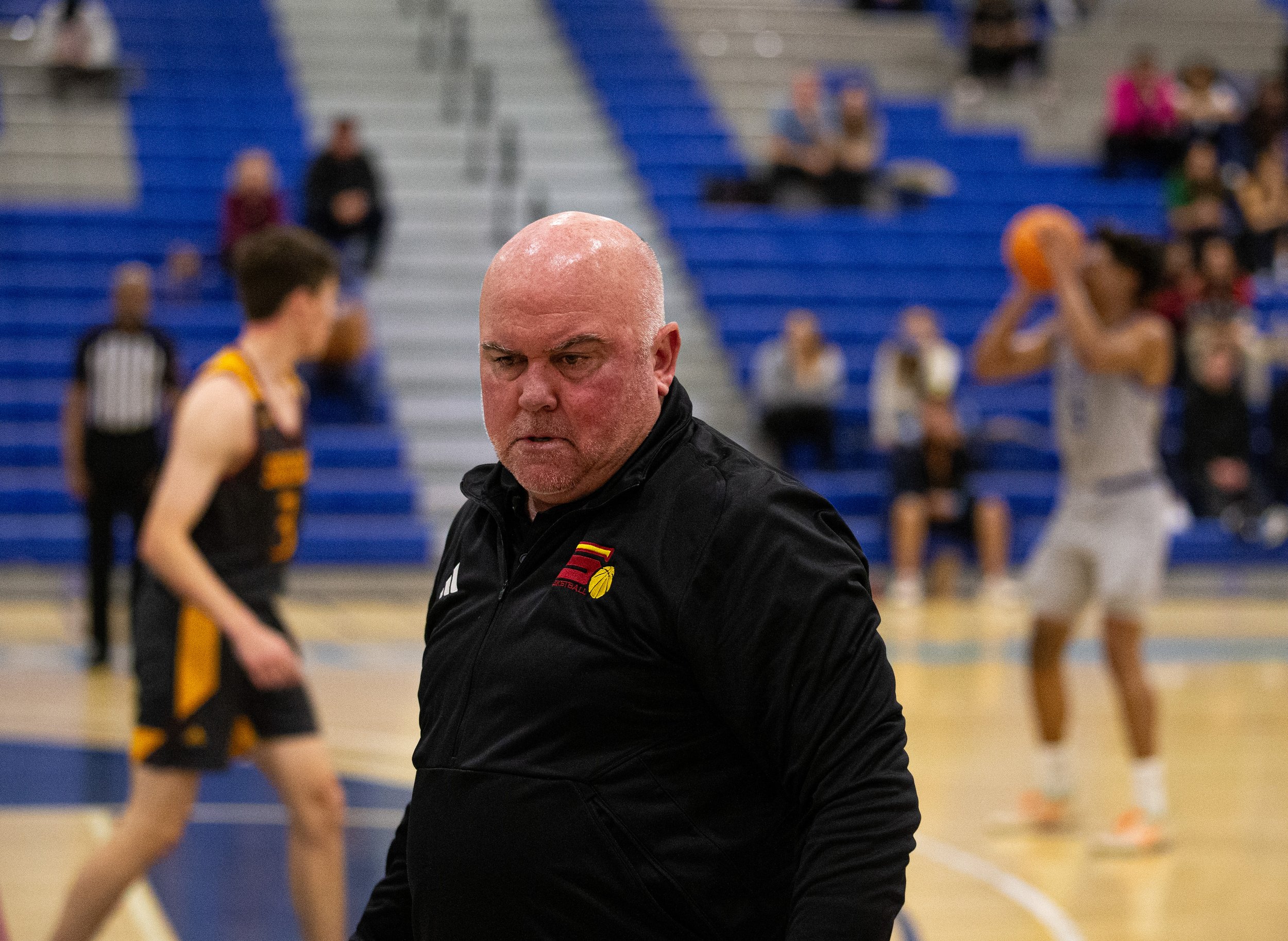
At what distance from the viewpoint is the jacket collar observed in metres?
2.09

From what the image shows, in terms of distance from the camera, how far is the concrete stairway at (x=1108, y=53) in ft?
59.1

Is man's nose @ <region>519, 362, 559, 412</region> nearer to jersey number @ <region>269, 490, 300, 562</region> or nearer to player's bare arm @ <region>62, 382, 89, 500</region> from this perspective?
jersey number @ <region>269, 490, 300, 562</region>

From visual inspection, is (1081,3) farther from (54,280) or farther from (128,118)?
(54,280)

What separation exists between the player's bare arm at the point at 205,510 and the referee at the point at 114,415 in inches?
188

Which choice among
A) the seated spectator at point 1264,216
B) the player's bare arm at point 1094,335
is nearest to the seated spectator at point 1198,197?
the seated spectator at point 1264,216

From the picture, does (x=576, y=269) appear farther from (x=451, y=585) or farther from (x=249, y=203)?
(x=249, y=203)

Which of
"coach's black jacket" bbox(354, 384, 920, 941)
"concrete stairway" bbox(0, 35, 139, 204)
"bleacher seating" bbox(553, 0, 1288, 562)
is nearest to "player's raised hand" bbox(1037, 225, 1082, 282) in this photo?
"coach's black jacket" bbox(354, 384, 920, 941)

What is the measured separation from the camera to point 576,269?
204 cm

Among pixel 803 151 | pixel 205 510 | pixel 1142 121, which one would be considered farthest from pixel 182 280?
pixel 205 510

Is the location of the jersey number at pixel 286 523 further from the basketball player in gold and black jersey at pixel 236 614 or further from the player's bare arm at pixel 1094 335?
the player's bare arm at pixel 1094 335

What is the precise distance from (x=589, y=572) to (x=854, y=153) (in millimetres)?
14010

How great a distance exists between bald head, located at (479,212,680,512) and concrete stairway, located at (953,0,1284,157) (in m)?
16.1

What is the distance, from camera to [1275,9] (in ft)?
67.7

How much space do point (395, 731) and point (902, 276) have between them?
345 inches
